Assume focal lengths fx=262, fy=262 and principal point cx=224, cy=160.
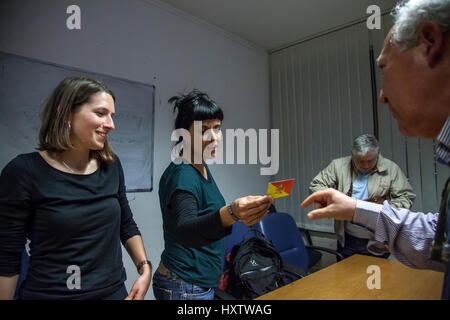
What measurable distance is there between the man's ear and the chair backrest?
194 centimetres

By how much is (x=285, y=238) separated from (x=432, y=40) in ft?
6.92

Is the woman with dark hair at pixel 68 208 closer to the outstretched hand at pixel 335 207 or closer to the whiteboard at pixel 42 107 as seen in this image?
the outstretched hand at pixel 335 207

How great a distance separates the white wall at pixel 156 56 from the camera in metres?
1.89

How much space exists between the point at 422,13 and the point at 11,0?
2.33 m

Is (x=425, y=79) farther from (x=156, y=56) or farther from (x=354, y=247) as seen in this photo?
(x=156, y=56)

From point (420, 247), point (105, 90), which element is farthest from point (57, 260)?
point (420, 247)

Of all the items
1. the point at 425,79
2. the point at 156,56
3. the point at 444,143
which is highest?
the point at 156,56

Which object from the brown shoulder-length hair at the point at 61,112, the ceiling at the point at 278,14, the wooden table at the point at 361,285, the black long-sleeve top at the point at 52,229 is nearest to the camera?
the black long-sleeve top at the point at 52,229

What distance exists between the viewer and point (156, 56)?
2531 millimetres

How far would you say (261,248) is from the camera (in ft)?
6.17

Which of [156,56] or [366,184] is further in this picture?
[156,56]

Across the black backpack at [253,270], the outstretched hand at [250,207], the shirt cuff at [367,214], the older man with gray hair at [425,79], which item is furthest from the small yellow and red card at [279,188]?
the black backpack at [253,270]

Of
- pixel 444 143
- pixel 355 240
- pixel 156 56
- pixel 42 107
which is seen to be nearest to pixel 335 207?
pixel 444 143

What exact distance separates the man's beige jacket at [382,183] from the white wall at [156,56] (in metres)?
1.18
